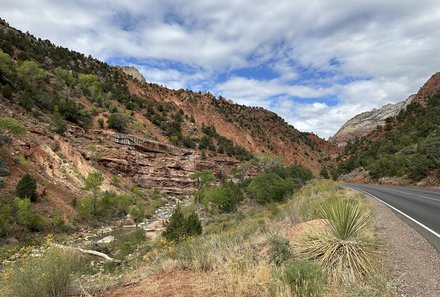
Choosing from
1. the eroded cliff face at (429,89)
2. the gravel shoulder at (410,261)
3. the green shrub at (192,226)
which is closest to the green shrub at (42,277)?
the gravel shoulder at (410,261)

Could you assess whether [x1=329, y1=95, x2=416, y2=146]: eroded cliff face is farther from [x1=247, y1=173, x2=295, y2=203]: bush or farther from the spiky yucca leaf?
the spiky yucca leaf

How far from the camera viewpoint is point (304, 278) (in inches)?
225

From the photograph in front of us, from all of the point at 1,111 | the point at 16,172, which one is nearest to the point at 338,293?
the point at 16,172

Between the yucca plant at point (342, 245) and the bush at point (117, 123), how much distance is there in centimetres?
4181

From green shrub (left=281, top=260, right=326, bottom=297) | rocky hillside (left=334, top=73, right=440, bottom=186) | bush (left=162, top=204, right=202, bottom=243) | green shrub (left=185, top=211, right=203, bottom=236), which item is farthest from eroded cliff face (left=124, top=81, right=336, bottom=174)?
green shrub (left=281, top=260, right=326, bottom=297)

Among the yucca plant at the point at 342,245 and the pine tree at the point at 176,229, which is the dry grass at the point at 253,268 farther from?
the pine tree at the point at 176,229

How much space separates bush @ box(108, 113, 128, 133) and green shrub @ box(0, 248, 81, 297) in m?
41.1

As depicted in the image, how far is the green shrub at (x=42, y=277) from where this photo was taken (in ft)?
20.2

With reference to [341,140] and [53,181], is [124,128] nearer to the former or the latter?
[53,181]

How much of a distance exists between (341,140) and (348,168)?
8735 centimetres

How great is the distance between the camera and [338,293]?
5.54 m

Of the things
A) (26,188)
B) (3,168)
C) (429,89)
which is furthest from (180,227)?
(429,89)

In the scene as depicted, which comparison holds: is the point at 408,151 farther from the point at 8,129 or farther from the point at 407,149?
the point at 8,129

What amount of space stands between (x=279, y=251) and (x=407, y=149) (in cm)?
5016
